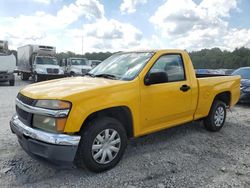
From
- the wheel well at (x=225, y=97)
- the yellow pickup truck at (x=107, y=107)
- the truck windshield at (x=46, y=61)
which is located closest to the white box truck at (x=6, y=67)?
the truck windshield at (x=46, y=61)

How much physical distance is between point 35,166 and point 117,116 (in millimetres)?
1474

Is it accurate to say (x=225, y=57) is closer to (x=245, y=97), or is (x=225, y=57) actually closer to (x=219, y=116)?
(x=245, y=97)

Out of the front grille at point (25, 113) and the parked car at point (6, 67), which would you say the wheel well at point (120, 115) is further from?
the parked car at point (6, 67)

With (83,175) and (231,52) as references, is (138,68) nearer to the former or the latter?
(83,175)

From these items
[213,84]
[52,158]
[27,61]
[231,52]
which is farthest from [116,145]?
[231,52]

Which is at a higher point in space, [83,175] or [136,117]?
[136,117]

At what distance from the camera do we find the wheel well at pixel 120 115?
150 inches

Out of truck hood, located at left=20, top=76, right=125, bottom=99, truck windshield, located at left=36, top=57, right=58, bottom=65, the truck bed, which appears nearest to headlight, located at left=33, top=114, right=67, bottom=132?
truck hood, located at left=20, top=76, right=125, bottom=99

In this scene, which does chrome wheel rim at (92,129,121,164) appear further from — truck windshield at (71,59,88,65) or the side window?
truck windshield at (71,59,88,65)

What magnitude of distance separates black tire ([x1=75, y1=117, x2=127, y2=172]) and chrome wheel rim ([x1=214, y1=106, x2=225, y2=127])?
2.89 m

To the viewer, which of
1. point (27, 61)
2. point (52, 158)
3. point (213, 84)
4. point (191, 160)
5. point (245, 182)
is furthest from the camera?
point (27, 61)

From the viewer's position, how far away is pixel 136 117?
→ 13.8 feet

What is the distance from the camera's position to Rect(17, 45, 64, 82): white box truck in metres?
19.1

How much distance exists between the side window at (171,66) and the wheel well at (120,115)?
99cm
